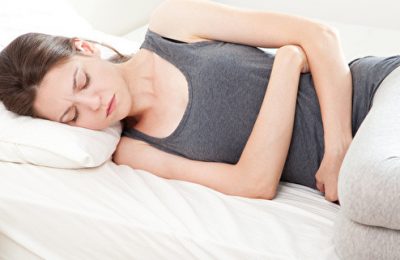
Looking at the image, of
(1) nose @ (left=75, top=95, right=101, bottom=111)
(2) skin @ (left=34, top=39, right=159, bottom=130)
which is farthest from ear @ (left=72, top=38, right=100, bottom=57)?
(1) nose @ (left=75, top=95, right=101, bottom=111)

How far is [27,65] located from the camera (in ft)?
4.16

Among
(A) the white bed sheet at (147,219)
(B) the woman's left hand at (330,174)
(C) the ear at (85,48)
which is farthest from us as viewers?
(C) the ear at (85,48)

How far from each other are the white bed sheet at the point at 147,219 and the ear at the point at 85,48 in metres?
0.27

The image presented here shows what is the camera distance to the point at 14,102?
4.25ft

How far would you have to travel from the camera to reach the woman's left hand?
46.4 inches

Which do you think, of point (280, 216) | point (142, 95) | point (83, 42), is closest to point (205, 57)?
point (142, 95)

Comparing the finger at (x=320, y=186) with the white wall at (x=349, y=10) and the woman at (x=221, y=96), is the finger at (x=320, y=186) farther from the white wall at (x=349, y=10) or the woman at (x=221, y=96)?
the white wall at (x=349, y=10)

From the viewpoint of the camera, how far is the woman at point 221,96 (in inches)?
47.2

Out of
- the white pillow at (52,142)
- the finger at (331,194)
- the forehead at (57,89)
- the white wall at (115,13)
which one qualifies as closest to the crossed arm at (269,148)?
the finger at (331,194)

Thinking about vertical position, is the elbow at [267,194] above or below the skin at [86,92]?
below

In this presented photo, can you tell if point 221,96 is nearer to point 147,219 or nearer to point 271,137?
point 271,137

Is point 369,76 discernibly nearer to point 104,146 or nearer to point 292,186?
point 292,186

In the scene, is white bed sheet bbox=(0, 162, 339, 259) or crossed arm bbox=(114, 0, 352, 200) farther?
crossed arm bbox=(114, 0, 352, 200)

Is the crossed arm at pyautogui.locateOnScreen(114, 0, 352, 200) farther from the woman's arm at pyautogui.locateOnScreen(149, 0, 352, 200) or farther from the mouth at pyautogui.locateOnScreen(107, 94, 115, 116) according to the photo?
the mouth at pyautogui.locateOnScreen(107, 94, 115, 116)
